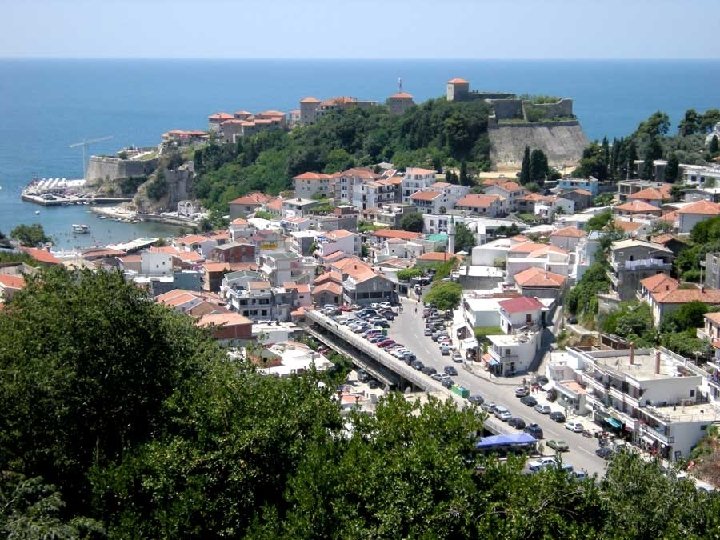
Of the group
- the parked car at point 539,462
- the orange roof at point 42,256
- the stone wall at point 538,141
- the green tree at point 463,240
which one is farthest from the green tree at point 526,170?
the parked car at point 539,462

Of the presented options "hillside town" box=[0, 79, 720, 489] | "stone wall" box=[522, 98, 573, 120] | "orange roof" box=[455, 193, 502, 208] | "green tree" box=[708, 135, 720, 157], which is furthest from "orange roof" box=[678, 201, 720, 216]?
"stone wall" box=[522, 98, 573, 120]

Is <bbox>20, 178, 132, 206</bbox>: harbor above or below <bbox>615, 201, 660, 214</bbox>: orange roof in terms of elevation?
below

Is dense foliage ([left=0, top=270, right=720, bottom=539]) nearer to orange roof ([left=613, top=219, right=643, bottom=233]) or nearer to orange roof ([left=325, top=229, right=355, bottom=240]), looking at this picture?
orange roof ([left=613, top=219, right=643, bottom=233])

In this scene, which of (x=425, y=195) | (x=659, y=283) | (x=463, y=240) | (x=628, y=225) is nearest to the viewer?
(x=659, y=283)

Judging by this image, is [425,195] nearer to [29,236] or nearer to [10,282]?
[29,236]

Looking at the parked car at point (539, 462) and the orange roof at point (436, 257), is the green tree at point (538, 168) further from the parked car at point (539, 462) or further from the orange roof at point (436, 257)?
the parked car at point (539, 462)

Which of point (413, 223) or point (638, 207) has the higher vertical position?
point (638, 207)

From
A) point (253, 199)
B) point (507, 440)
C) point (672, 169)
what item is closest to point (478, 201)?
point (672, 169)
